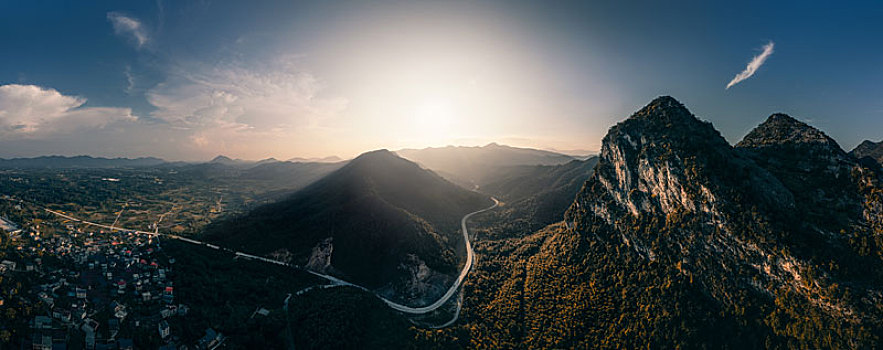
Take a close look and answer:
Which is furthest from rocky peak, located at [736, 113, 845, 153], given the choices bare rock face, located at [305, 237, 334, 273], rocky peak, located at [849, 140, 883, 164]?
bare rock face, located at [305, 237, 334, 273]

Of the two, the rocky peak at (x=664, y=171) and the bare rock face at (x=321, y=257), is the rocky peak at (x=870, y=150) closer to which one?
the rocky peak at (x=664, y=171)

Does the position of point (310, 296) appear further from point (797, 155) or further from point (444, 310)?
point (797, 155)

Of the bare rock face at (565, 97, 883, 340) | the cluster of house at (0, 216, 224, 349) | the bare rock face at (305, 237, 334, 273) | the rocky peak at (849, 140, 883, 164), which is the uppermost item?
the rocky peak at (849, 140, 883, 164)

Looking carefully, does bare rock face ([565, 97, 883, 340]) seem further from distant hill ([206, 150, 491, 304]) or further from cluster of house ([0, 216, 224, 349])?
cluster of house ([0, 216, 224, 349])

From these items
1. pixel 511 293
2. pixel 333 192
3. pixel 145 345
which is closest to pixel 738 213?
pixel 511 293

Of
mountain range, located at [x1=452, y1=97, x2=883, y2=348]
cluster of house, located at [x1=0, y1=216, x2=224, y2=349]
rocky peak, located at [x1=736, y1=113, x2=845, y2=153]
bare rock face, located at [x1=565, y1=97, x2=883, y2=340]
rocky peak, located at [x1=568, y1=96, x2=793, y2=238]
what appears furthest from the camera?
rocky peak, located at [x1=736, y1=113, x2=845, y2=153]
